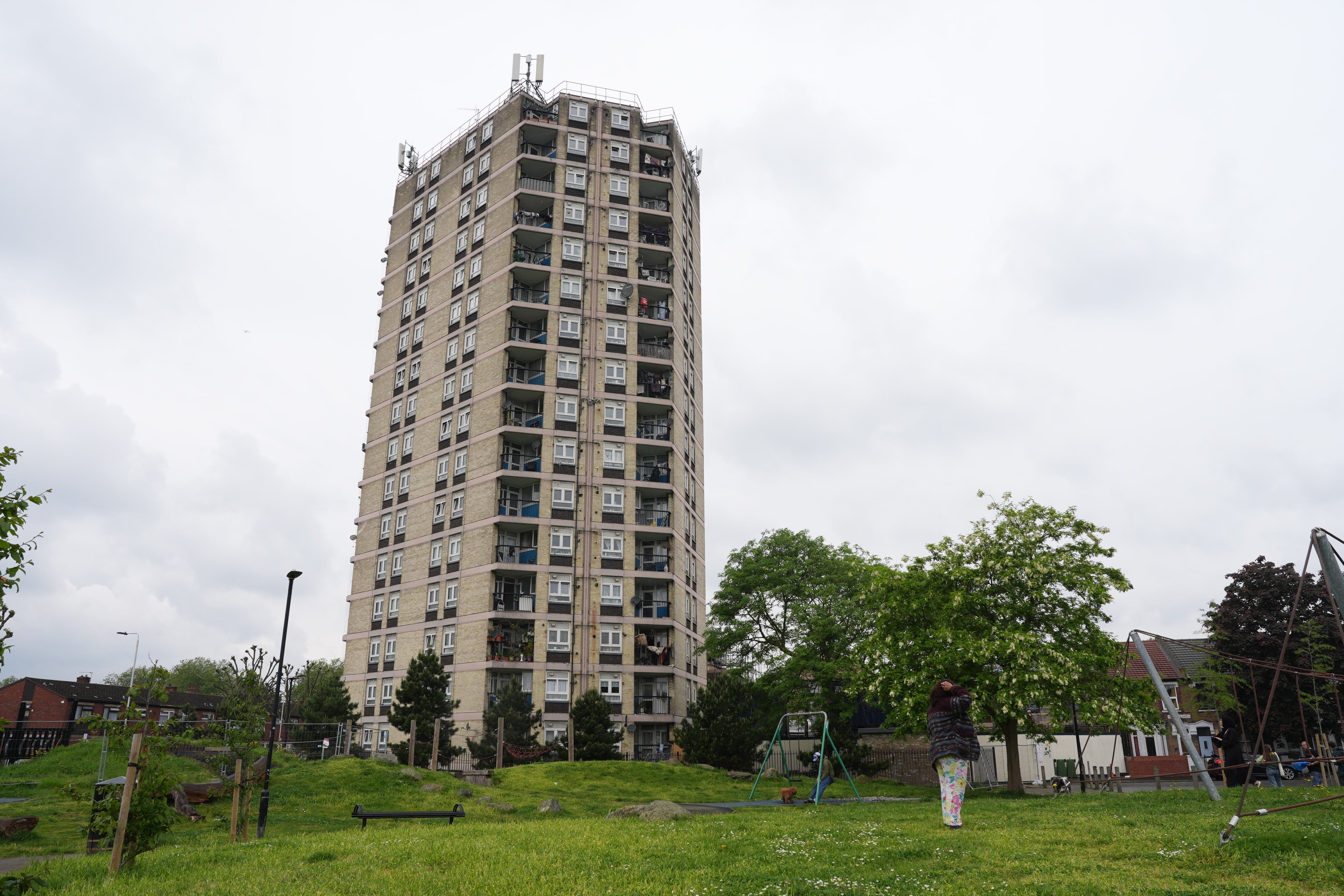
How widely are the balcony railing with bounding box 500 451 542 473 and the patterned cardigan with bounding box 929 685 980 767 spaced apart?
1784 inches

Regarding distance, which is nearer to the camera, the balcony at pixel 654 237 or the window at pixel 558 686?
the window at pixel 558 686

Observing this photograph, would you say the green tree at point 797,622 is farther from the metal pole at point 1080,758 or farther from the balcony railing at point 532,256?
the balcony railing at point 532,256

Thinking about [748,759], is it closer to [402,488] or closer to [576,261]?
[402,488]

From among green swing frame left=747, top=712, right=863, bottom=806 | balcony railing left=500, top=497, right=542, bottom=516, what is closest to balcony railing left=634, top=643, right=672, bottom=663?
green swing frame left=747, top=712, right=863, bottom=806

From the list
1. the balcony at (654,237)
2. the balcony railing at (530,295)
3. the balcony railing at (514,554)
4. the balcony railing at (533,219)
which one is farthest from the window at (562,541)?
the balcony at (654,237)

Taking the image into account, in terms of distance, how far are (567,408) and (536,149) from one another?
2217 cm

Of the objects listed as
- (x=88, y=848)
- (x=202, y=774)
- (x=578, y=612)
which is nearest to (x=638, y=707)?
(x=578, y=612)

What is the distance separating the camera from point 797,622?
177 ft

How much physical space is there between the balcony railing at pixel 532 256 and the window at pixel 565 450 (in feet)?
44.6

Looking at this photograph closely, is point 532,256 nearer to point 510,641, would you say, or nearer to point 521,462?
point 521,462

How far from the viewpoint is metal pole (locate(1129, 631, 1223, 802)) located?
19.2 meters

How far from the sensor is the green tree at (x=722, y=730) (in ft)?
155

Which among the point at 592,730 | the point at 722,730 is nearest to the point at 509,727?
the point at 592,730

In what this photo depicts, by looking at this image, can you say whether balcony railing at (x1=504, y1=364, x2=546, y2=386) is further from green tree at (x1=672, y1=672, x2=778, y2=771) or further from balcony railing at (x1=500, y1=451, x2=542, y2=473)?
green tree at (x1=672, y1=672, x2=778, y2=771)
